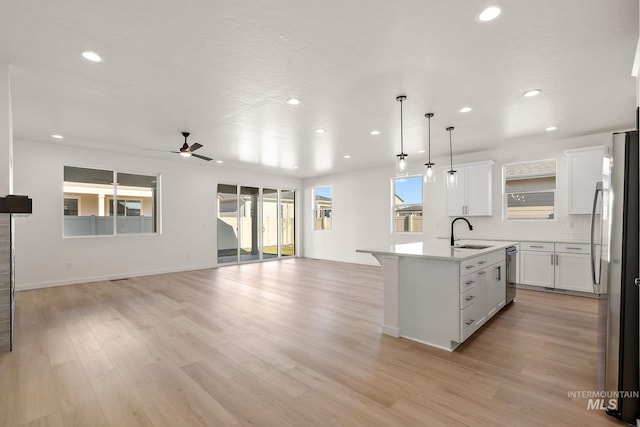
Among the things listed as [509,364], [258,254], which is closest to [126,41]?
[509,364]

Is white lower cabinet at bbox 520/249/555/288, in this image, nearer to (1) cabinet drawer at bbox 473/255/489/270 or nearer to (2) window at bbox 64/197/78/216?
(1) cabinet drawer at bbox 473/255/489/270

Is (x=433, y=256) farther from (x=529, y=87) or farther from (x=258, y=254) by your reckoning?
(x=258, y=254)

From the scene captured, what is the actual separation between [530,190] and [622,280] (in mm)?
4589

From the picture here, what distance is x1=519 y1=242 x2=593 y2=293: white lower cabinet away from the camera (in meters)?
4.86

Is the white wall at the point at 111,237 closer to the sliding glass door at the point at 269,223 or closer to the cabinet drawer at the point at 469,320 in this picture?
the sliding glass door at the point at 269,223

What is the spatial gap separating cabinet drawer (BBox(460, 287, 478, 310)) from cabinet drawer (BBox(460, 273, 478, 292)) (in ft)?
0.14

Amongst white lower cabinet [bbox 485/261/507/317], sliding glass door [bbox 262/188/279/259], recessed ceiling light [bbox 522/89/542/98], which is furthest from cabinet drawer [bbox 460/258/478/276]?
sliding glass door [bbox 262/188/279/259]

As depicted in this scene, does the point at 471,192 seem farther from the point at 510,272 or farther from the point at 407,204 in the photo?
the point at 510,272

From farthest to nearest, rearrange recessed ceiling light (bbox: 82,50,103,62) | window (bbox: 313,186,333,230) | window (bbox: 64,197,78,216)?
window (bbox: 313,186,333,230) → window (bbox: 64,197,78,216) → recessed ceiling light (bbox: 82,50,103,62)

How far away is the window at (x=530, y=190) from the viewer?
5.65 m

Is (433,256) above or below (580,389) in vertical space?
above

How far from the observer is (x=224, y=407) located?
2.05 m

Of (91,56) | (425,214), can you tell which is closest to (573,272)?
(425,214)

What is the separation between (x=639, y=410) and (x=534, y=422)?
652mm
